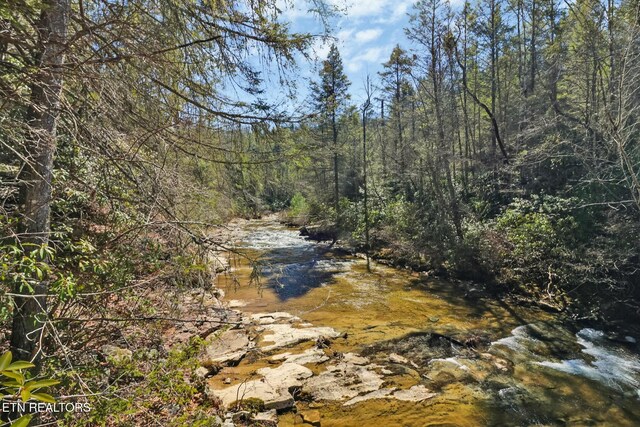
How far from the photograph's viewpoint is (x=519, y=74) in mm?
17141

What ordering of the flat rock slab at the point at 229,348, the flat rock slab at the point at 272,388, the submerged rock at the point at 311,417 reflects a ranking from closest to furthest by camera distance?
the submerged rock at the point at 311,417
the flat rock slab at the point at 272,388
the flat rock slab at the point at 229,348

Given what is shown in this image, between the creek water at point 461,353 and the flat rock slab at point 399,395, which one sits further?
the flat rock slab at point 399,395

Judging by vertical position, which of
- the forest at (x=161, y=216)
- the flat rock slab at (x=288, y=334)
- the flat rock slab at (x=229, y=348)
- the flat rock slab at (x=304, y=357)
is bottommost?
the flat rock slab at (x=304, y=357)

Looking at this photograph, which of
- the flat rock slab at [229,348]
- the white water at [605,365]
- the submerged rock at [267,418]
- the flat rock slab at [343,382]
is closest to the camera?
the submerged rock at [267,418]

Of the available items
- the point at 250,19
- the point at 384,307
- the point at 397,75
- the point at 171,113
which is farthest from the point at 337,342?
the point at 397,75

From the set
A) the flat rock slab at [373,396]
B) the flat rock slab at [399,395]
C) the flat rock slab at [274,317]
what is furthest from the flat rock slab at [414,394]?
the flat rock slab at [274,317]

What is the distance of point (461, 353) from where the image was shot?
20.0ft

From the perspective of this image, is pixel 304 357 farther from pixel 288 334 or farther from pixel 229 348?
pixel 229 348

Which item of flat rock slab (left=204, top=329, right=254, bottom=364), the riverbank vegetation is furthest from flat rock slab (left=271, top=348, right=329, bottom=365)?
the riverbank vegetation

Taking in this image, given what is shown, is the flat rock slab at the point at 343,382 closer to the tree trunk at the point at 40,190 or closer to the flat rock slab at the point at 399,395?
the flat rock slab at the point at 399,395

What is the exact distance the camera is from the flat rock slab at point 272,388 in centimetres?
436

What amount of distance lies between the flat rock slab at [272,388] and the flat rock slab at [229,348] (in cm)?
64

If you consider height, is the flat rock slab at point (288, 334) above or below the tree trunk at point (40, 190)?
below

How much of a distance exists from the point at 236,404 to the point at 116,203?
2.91 metres
